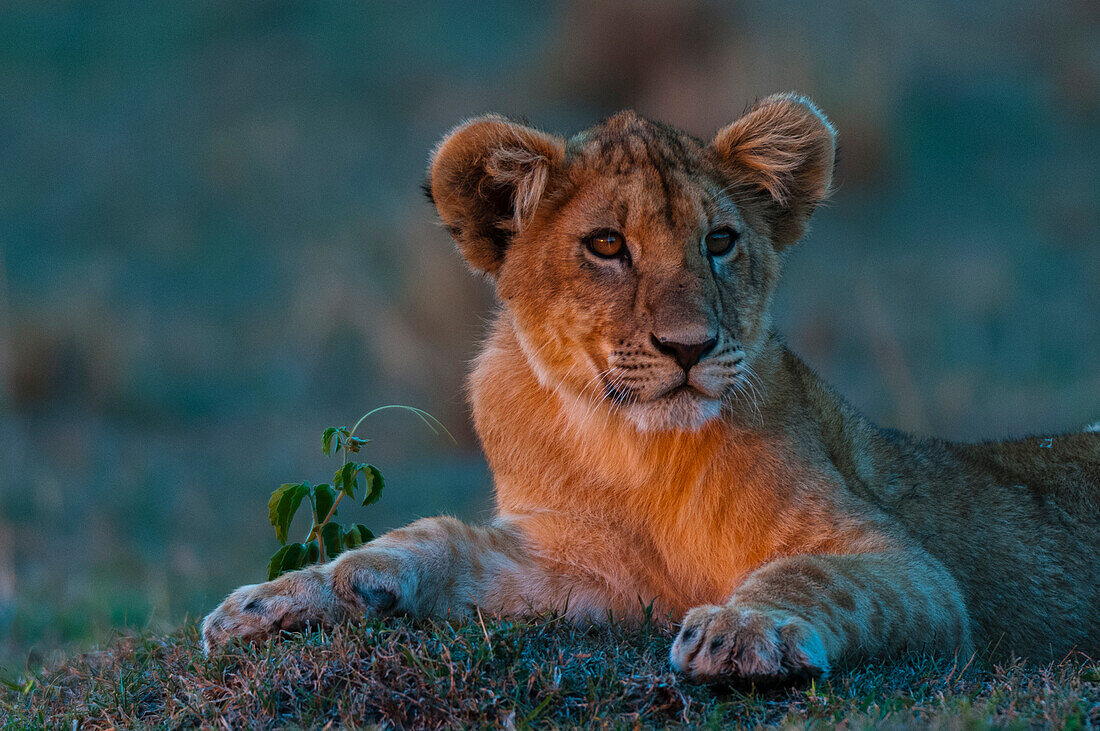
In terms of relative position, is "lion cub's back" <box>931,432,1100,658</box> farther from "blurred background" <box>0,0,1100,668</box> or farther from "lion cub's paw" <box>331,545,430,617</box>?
"blurred background" <box>0,0,1100,668</box>

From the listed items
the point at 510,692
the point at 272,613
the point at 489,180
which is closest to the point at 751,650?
the point at 510,692

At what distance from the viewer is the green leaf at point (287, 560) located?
13.0 feet

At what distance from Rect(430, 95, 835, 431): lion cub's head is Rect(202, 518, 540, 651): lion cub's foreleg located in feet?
1.81

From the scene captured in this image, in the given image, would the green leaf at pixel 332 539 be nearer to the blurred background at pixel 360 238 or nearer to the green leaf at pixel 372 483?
the green leaf at pixel 372 483

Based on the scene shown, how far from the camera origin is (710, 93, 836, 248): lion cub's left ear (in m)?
4.14

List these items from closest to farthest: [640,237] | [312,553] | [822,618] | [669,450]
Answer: [822,618], [640,237], [669,450], [312,553]

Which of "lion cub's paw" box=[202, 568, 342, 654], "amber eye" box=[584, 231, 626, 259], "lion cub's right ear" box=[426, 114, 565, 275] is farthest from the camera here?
"lion cub's right ear" box=[426, 114, 565, 275]

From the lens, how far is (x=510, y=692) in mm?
3037

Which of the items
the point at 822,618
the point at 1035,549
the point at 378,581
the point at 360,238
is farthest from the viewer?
the point at 360,238

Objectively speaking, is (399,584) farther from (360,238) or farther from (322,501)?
(360,238)

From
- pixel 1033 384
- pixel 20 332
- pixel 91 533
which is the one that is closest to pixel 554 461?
pixel 91 533

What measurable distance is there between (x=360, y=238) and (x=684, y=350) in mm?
10729

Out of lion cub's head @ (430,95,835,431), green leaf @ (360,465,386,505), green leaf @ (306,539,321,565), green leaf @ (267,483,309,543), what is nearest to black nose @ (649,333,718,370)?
lion cub's head @ (430,95,835,431)

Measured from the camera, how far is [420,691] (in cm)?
303
